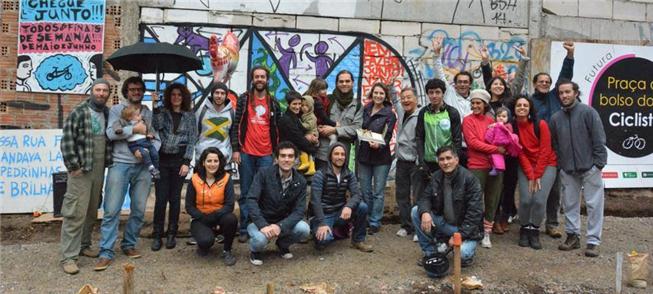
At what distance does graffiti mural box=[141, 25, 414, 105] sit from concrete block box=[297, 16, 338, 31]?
0.32ft

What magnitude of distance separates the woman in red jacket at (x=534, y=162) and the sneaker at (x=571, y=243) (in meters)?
0.28

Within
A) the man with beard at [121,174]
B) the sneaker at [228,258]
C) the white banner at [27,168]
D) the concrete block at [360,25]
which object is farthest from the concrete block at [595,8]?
the white banner at [27,168]

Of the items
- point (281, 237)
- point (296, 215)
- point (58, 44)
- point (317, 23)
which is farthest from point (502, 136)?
point (58, 44)

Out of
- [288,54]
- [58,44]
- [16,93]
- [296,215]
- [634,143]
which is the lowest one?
[296,215]

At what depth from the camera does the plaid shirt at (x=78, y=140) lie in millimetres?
4691

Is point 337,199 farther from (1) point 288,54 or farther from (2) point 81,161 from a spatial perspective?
(1) point 288,54

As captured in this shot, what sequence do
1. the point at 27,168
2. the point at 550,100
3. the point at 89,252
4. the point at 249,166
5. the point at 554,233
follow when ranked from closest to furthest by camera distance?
the point at 89,252, the point at 249,166, the point at 550,100, the point at 554,233, the point at 27,168

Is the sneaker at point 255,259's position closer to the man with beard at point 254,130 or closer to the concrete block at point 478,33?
the man with beard at point 254,130

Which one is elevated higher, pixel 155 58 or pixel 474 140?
pixel 155 58

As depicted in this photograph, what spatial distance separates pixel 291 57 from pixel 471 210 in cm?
397

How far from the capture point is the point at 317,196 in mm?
5246

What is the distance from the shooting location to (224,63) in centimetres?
686

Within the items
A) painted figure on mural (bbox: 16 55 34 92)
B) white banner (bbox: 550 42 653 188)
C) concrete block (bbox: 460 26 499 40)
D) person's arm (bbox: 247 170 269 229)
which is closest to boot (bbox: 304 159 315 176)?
person's arm (bbox: 247 170 269 229)

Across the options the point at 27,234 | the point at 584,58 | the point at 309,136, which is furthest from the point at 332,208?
the point at 584,58
